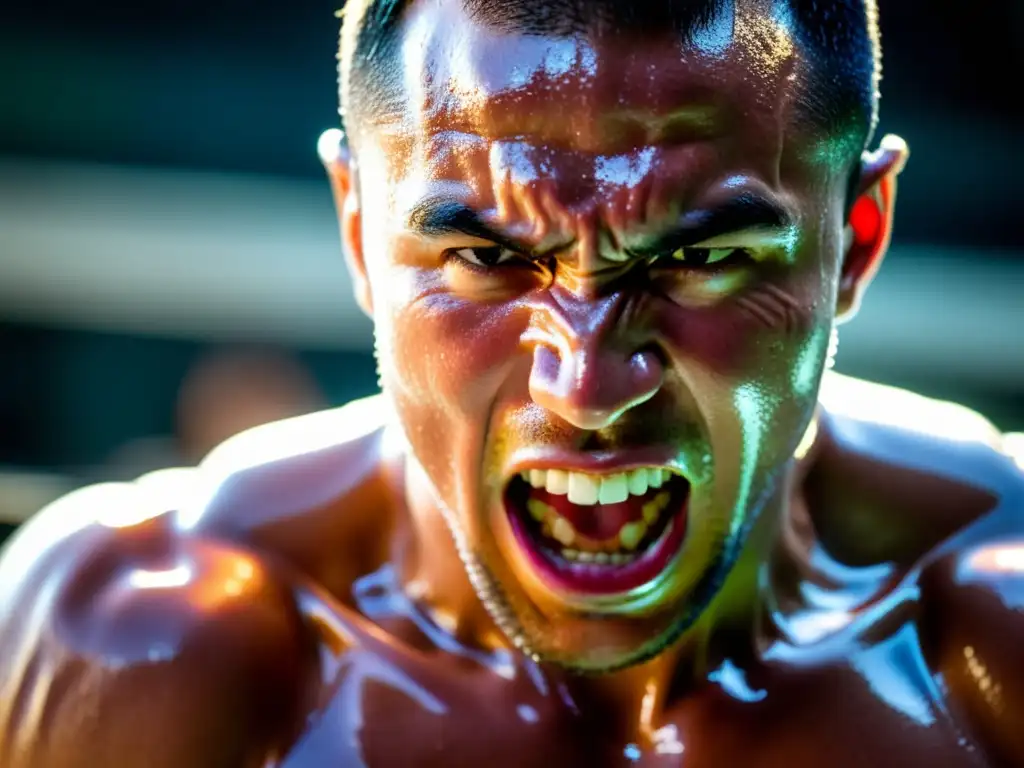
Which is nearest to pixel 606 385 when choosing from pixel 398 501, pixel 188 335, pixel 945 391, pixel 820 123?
pixel 820 123

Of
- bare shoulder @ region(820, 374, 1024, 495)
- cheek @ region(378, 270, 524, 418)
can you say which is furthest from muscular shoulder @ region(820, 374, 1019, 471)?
cheek @ region(378, 270, 524, 418)

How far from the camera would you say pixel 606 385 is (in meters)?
0.79

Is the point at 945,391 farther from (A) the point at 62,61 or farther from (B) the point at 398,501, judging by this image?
(B) the point at 398,501

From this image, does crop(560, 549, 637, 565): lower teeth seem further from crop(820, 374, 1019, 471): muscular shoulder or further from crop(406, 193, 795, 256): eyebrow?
crop(820, 374, 1019, 471): muscular shoulder

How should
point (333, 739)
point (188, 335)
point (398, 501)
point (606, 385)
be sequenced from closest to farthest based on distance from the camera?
point (606, 385), point (333, 739), point (398, 501), point (188, 335)

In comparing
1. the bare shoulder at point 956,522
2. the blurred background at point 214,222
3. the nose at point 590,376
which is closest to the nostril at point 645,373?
the nose at point 590,376

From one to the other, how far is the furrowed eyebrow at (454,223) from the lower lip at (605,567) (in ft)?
0.59

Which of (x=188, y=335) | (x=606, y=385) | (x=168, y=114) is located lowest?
(x=188, y=335)

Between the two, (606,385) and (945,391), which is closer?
(606,385)

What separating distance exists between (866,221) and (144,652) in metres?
0.58

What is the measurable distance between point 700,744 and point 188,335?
2656mm

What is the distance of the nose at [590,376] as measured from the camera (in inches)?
31.0

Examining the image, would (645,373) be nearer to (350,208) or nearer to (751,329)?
(751,329)

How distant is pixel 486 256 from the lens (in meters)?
0.84
